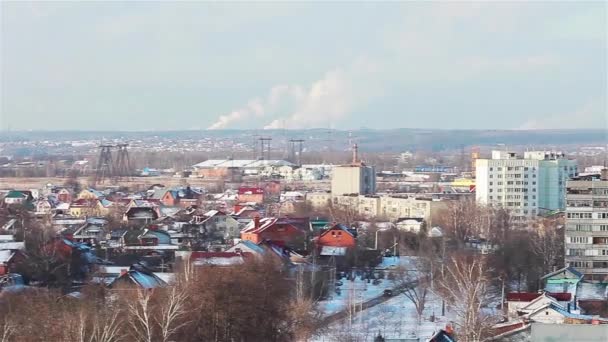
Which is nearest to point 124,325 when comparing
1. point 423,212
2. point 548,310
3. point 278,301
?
point 278,301

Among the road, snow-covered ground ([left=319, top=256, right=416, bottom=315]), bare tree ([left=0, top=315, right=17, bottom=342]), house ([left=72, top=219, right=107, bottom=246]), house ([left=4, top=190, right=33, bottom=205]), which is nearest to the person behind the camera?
bare tree ([left=0, top=315, right=17, bottom=342])

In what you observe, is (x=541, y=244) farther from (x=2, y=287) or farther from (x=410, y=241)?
(x=2, y=287)

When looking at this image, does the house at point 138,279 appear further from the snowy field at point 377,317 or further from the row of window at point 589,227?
the row of window at point 589,227

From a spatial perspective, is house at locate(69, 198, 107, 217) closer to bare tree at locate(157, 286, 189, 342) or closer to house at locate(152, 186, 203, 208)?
house at locate(152, 186, 203, 208)

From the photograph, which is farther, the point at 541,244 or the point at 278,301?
the point at 541,244

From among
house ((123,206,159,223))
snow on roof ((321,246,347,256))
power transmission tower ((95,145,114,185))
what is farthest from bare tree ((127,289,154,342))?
power transmission tower ((95,145,114,185))

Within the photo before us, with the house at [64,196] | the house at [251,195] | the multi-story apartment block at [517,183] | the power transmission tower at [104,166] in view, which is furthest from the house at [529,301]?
the power transmission tower at [104,166]
